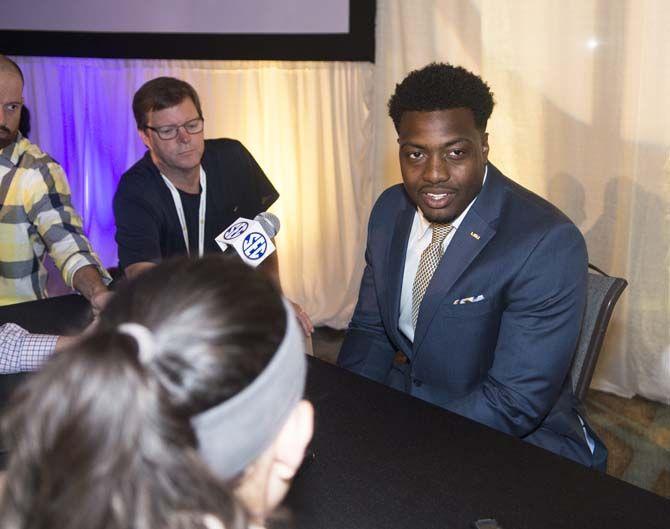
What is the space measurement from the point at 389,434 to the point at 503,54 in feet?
9.98

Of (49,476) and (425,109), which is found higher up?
(425,109)

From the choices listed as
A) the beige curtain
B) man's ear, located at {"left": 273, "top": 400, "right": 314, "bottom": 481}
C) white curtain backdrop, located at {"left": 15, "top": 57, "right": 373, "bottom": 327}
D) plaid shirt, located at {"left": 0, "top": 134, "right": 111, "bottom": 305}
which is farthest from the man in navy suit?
white curtain backdrop, located at {"left": 15, "top": 57, "right": 373, "bottom": 327}

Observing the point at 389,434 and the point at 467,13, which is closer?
the point at 389,434

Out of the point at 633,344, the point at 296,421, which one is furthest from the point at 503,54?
the point at 296,421

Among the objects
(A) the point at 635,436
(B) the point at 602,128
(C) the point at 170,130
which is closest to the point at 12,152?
(C) the point at 170,130

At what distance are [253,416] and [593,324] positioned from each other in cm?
146

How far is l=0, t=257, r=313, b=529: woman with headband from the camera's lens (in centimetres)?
78

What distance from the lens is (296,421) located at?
966 mm

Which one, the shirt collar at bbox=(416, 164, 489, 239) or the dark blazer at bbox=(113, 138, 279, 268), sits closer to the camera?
the shirt collar at bbox=(416, 164, 489, 239)

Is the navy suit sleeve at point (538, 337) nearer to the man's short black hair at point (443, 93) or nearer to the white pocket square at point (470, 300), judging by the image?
the white pocket square at point (470, 300)

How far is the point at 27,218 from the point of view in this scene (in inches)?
117

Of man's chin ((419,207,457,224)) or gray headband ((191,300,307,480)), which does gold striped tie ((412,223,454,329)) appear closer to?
man's chin ((419,207,457,224))

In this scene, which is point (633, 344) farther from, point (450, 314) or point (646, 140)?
point (450, 314)

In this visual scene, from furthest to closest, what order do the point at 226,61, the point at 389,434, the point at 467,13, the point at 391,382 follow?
1. the point at 226,61
2. the point at 467,13
3. the point at 391,382
4. the point at 389,434
